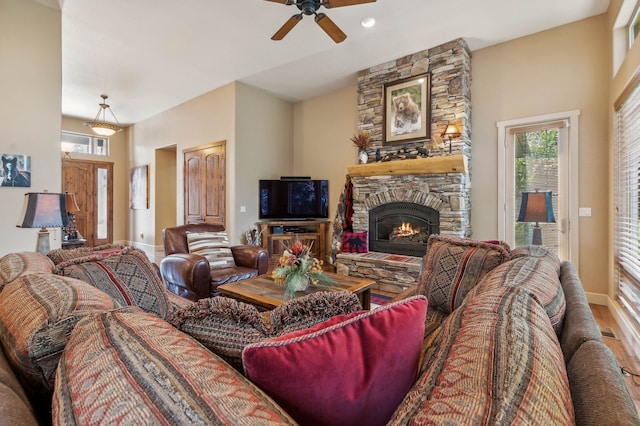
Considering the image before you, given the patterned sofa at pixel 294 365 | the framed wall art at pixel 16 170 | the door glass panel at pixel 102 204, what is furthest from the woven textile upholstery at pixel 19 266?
the door glass panel at pixel 102 204

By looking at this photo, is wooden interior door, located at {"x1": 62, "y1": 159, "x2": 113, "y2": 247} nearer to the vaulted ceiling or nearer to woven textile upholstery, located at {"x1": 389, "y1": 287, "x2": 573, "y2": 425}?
the vaulted ceiling

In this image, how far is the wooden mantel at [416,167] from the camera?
3812 mm

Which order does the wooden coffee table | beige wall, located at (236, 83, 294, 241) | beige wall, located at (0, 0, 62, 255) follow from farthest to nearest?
1. beige wall, located at (236, 83, 294, 241)
2. beige wall, located at (0, 0, 62, 255)
3. the wooden coffee table

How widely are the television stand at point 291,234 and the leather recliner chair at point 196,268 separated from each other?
1.67 m

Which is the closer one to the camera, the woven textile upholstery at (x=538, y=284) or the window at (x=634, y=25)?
the woven textile upholstery at (x=538, y=284)

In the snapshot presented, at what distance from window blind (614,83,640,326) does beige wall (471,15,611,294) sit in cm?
40

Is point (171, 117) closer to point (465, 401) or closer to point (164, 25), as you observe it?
point (164, 25)

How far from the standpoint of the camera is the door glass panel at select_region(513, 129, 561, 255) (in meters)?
3.72

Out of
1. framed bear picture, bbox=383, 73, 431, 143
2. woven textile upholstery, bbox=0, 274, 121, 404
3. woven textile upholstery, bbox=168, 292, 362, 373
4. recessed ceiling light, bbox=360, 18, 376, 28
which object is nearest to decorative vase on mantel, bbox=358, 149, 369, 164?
framed bear picture, bbox=383, 73, 431, 143

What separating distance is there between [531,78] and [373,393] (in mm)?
4600

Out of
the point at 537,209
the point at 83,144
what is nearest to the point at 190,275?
the point at 537,209

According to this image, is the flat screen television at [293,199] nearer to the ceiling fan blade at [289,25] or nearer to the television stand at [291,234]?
the television stand at [291,234]

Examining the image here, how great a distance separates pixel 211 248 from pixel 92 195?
6.06 meters

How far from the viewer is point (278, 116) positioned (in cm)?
589
